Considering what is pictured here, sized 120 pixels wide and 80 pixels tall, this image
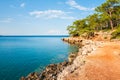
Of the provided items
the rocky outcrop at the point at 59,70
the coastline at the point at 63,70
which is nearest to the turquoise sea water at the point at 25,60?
the rocky outcrop at the point at 59,70

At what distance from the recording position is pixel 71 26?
113562 mm

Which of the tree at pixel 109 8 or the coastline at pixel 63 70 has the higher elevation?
the tree at pixel 109 8

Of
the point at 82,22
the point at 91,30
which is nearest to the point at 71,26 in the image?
the point at 82,22

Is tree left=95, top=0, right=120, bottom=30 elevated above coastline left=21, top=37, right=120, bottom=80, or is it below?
above

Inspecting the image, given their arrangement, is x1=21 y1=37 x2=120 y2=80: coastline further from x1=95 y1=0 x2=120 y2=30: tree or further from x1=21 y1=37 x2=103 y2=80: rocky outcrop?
x1=95 y1=0 x2=120 y2=30: tree

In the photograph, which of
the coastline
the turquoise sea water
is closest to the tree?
the turquoise sea water

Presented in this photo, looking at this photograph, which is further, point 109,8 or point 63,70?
point 109,8

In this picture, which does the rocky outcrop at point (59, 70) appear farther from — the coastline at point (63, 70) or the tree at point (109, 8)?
the tree at point (109, 8)

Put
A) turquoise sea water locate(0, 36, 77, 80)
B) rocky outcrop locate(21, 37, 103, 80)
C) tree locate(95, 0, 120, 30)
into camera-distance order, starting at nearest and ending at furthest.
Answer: rocky outcrop locate(21, 37, 103, 80) → turquoise sea water locate(0, 36, 77, 80) → tree locate(95, 0, 120, 30)

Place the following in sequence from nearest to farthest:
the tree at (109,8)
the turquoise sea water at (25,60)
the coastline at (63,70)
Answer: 1. the coastline at (63,70)
2. the turquoise sea water at (25,60)
3. the tree at (109,8)

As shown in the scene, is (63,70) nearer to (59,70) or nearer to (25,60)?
(59,70)

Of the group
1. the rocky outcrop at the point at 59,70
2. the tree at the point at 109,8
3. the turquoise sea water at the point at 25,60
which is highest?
the tree at the point at 109,8

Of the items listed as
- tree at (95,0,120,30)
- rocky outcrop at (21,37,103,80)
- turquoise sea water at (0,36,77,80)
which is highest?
tree at (95,0,120,30)

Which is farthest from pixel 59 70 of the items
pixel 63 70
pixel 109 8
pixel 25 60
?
pixel 109 8
